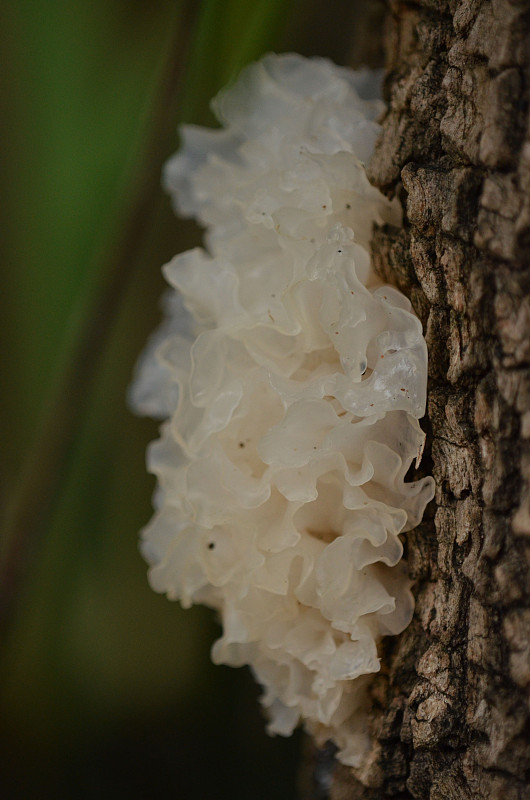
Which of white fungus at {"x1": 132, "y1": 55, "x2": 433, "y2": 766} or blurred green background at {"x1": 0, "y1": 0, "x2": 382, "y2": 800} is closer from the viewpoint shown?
white fungus at {"x1": 132, "y1": 55, "x2": 433, "y2": 766}

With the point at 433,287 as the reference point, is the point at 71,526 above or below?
below

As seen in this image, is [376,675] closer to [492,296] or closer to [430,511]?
[430,511]

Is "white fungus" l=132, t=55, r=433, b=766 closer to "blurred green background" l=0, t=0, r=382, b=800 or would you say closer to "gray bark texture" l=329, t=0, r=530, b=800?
"gray bark texture" l=329, t=0, r=530, b=800

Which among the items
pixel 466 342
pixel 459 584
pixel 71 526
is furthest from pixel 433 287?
pixel 71 526

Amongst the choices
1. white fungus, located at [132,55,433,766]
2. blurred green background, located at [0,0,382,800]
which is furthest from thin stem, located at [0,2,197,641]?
white fungus, located at [132,55,433,766]

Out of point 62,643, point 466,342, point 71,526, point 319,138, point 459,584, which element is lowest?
point 62,643

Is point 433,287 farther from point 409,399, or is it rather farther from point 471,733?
point 471,733

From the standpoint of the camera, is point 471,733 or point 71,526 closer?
point 471,733
